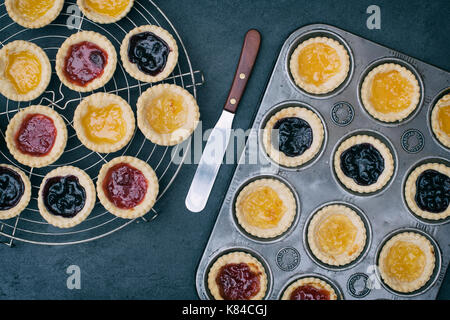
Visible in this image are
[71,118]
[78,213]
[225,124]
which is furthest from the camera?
[71,118]

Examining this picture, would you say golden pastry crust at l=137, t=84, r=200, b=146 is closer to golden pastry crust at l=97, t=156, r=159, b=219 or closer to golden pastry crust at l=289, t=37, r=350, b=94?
golden pastry crust at l=97, t=156, r=159, b=219

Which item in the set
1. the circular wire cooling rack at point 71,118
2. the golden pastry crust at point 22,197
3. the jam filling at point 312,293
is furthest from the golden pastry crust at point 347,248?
the golden pastry crust at point 22,197

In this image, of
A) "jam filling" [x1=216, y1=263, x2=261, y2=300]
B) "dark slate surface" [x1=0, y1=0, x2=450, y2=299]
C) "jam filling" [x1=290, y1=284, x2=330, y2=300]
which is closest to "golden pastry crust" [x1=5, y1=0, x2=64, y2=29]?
"dark slate surface" [x1=0, y1=0, x2=450, y2=299]

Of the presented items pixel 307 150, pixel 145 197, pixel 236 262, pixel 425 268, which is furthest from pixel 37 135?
pixel 425 268

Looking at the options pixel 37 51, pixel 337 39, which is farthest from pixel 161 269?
pixel 337 39

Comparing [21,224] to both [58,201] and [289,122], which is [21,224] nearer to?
[58,201]

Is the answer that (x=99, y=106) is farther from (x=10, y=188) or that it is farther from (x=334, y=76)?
(x=334, y=76)

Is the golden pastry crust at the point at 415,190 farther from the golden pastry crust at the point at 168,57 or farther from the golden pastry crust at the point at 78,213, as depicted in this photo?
the golden pastry crust at the point at 78,213
